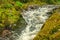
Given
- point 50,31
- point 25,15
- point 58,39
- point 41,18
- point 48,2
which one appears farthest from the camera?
point 48,2

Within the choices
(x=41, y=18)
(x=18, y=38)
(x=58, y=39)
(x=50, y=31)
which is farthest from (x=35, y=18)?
(x=58, y=39)

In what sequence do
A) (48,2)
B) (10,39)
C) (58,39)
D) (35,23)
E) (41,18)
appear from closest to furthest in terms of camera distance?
(58,39)
(10,39)
(35,23)
(41,18)
(48,2)

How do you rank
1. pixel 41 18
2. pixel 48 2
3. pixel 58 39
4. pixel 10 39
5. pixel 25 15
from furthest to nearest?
pixel 48 2, pixel 25 15, pixel 41 18, pixel 10 39, pixel 58 39

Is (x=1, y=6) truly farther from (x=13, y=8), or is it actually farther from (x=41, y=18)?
(x=41, y=18)

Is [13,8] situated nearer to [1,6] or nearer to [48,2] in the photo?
[1,6]

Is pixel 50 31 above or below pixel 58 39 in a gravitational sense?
above

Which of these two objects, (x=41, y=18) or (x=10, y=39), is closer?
(x=10, y=39)

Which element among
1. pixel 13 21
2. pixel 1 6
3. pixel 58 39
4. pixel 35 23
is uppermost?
pixel 1 6

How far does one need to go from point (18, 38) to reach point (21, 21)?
4180 mm

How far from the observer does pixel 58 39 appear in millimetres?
7160

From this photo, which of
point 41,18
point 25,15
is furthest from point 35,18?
point 25,15

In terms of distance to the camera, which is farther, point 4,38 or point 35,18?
point 35,18

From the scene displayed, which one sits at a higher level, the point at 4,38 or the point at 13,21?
the point at 13,21

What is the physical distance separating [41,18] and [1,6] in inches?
196
